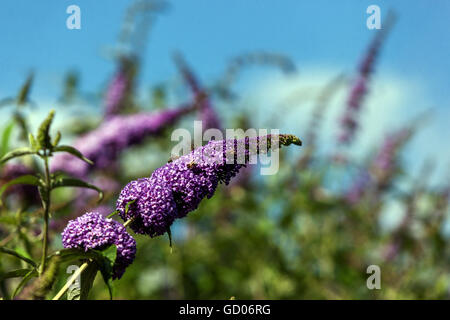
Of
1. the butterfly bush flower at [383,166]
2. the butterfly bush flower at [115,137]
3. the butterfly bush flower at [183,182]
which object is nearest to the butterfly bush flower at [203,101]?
the butterfly bush flower at [115,137]

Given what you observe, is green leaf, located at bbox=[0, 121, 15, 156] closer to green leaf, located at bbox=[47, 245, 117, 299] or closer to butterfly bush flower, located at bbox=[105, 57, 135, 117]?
green leaf, located at bbox=[47, 245, 117, 299]

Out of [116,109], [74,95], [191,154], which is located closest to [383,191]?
[116,109]

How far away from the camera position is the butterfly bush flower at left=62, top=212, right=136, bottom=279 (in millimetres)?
1621

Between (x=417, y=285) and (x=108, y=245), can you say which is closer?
(x=108, y=245)

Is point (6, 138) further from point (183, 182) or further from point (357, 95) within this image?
point (357, 95)

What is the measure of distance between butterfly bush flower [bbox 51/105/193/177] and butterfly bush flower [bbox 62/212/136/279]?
254 centimetres

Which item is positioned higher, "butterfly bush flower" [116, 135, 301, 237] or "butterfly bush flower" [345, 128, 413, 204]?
"butterfly bush flower" [345, 128, 413, 204]

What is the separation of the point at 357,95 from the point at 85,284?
3.96 meters

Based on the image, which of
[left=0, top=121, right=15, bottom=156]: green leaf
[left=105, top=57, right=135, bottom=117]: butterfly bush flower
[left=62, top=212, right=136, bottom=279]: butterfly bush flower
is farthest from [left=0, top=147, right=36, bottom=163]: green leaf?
[left=105, top=57, right=135, bottom=117]: butterfly bush flower

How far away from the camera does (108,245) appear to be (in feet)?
5.33

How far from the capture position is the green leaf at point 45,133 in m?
1.44
